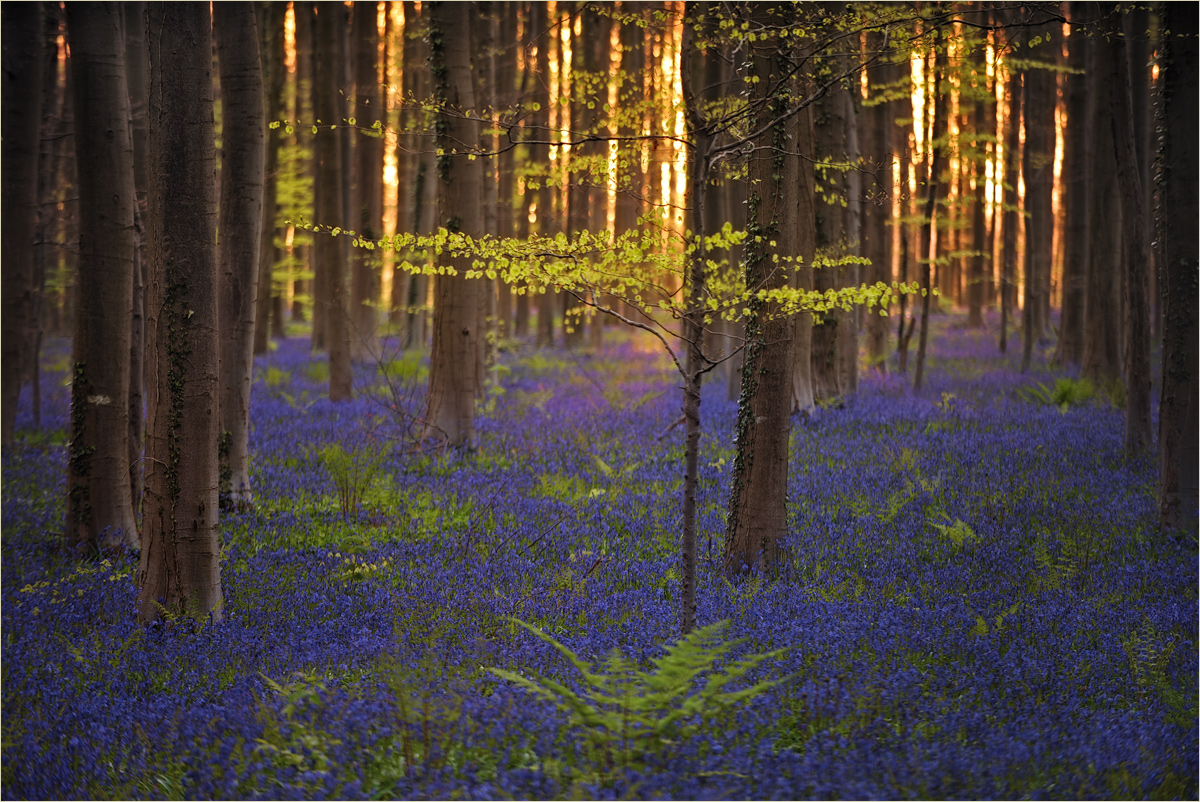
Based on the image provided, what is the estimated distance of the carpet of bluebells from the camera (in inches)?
143

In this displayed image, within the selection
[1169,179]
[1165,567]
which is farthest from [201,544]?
[1169,179]

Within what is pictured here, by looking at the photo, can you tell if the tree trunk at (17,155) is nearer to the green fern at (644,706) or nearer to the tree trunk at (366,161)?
the tree trunk at (366,161)

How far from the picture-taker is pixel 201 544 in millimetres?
5680

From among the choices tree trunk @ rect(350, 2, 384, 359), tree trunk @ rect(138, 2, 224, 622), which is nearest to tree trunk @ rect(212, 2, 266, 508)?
tree trunk @ rect(138, 2, 224, 622)

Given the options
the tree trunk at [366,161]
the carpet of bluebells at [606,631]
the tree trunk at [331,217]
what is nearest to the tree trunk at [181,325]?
the carpet of bluebells at [606,631]

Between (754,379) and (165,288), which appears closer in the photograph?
(165,288)

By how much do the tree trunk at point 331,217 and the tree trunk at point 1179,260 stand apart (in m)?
12.8

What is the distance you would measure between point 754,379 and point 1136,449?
6.60 m

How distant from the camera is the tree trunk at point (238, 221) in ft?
26.4

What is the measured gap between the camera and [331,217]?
53.6 ft

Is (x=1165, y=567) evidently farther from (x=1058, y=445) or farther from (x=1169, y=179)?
(x=1058, y=445)

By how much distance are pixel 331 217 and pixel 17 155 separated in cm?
600

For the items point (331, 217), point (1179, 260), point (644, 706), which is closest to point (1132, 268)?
point (1179, 260)

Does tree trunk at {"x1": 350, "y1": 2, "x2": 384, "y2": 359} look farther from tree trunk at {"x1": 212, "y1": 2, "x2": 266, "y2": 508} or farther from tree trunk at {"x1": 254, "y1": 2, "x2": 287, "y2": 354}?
tree trunk at {"x1": 212, "y1": 2, "x2": 266, "y2": 508}
